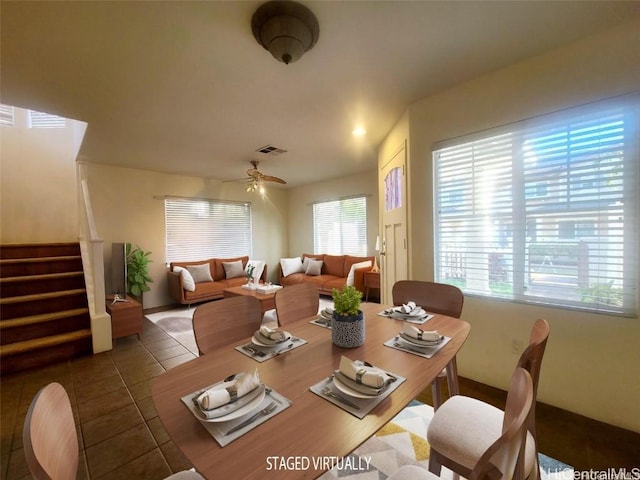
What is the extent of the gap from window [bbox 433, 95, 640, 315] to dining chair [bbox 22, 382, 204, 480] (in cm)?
240

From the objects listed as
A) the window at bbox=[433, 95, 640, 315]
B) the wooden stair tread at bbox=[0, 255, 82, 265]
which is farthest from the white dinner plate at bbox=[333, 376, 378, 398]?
the wooden stair tread at bbox=[0, 255, 82, 265]

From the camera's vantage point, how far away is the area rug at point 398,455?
4.49ft

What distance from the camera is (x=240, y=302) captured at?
1.46m

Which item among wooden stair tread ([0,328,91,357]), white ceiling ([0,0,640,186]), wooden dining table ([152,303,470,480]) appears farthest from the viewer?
wooden stair tread ([0,328,91,357])

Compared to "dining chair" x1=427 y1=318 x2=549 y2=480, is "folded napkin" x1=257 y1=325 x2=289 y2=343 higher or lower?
higher

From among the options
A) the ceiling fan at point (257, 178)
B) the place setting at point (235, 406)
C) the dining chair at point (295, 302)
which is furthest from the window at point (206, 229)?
the place setting at point (235, 406)

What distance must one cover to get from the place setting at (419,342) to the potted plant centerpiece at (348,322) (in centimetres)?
15

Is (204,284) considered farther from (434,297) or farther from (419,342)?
(419,342)

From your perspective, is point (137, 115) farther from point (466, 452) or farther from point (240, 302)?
point (466, 452)

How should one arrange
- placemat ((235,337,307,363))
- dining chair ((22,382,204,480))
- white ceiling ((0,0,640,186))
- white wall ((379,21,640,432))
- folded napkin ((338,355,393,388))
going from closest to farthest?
dining chair ((22,382,204,480)), folded napkin ((338,355,393,388)), placemat ((235,337,307,363)), white ceiling ((0,0,640,186)), white wall ((379,21,640,432))

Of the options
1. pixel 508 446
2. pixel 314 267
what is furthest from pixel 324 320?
pixel 314 267

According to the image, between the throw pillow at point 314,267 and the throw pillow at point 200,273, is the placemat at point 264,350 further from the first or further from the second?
the throw pillow at point 314,267

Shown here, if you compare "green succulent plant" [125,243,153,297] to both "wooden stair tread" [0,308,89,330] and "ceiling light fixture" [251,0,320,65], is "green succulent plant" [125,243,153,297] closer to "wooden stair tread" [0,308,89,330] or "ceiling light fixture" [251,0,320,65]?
"wooden stair tread" [0,308,89,330]

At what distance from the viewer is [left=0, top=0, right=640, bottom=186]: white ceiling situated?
141cm
